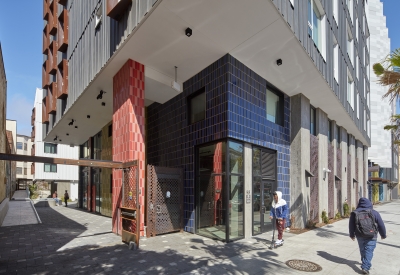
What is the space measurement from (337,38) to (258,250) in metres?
12.2

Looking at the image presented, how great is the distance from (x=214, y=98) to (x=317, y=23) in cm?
661

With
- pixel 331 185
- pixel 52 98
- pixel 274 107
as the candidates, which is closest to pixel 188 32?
pixel 274 107

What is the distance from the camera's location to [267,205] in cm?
1132

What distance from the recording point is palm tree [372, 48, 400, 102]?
27.3ft

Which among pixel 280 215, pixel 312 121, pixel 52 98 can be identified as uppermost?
pixel 52 98

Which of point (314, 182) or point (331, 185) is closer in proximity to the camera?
point (314, 182)

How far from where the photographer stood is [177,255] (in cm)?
752

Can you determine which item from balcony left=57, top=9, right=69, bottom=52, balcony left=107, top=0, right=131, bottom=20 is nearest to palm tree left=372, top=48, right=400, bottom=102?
balcony left=107, top=0, right=131, bottom=20

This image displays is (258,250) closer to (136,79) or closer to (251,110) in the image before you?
(251,110)

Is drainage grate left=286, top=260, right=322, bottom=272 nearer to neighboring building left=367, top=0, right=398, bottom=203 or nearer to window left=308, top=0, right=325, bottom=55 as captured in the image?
window left=308, top=0, right=325, bottom=55

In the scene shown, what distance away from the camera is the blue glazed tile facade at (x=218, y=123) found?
955cm

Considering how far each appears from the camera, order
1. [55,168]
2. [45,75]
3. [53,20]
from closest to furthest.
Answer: [53,20] < [45,75] < [55,168]

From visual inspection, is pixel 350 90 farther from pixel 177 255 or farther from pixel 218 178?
pixel 177 255

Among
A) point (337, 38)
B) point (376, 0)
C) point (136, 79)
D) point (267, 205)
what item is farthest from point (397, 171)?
point (136, 79)
